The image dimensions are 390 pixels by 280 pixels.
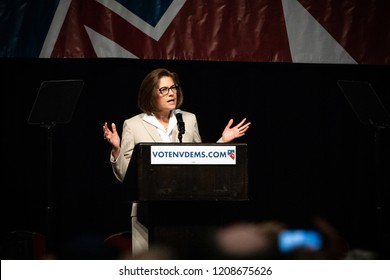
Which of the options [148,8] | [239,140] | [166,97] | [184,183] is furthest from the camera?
[239,140]

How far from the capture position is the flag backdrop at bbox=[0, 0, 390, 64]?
17.3 feet

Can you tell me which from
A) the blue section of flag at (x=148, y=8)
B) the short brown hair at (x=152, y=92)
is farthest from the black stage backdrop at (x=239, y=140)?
the short brown hair at (x=152, y=92)

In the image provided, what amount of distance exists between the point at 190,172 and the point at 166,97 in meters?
0.76

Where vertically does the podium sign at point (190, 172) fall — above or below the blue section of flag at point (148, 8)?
below

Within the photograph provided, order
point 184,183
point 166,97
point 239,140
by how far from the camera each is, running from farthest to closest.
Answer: point 239,140
point 166,97
point 184,183

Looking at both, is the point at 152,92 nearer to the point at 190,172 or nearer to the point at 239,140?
the point at 190,172

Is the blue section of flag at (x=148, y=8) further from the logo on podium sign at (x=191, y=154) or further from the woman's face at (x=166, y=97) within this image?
the logo on podium sign at (x=191, y=154)

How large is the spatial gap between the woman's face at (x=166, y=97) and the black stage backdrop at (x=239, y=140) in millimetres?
2027

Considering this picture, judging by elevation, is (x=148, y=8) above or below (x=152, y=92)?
above

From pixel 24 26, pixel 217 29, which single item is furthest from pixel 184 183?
pixel 24 26

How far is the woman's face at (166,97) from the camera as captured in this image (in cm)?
374

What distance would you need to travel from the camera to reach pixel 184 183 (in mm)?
3096

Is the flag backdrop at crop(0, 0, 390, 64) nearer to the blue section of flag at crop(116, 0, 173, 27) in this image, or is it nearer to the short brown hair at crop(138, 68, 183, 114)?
the blue section of flag at crop(116, 0, 173, 27)
